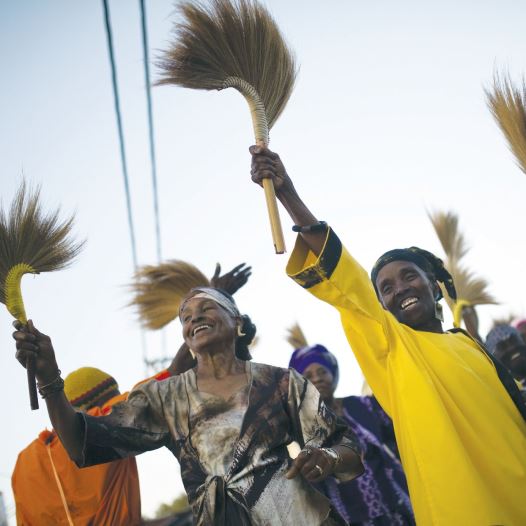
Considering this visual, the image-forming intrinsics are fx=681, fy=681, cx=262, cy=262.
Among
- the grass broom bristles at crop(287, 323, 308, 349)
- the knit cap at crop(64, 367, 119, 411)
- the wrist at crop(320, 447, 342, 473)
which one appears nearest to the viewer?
the wrist at crop(320, 447, 342, 473)

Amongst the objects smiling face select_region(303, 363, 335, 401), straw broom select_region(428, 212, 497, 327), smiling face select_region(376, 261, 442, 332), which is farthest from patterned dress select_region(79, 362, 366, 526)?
straw broom select_region(428, 212, 497, 327)

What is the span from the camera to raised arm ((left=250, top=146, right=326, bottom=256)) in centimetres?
291

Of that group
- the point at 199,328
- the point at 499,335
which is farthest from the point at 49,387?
the point at 499,335

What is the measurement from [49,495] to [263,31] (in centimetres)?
276

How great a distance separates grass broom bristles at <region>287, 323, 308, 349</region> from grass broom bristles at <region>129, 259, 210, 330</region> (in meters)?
3.20

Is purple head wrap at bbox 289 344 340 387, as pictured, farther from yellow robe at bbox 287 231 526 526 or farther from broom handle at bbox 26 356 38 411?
broom handle at bbox 26 356 38 411

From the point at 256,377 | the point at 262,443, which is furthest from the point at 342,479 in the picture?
the point at 256,377

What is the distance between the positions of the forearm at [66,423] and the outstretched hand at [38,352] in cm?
9

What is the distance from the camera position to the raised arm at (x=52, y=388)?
2.84m

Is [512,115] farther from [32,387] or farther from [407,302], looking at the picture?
[32,387]

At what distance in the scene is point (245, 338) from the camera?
378 centimetres

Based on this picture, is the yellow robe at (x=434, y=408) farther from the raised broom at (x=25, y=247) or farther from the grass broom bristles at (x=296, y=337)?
the grass broom bristles at (x=296, y=337)

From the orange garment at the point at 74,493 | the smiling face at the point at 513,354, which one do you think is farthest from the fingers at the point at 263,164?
the smiling face at the point at 513,354

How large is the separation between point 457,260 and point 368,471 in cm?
288
